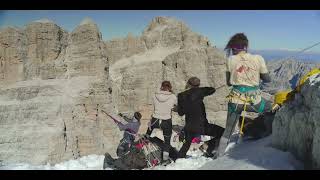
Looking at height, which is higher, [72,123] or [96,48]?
[96,48]

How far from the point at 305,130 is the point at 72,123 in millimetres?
66021

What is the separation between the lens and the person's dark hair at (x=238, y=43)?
8555 mm

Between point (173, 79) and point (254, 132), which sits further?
point (173, 79)

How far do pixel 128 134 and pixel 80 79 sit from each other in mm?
71995

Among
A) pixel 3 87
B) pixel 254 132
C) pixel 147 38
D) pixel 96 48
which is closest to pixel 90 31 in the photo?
pixel 96 48

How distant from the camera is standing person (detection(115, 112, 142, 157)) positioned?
960 centimetres

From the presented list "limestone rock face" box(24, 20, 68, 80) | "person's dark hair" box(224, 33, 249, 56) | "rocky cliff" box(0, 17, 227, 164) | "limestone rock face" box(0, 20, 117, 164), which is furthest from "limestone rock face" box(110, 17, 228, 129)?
"person's dark hair" box(224, 33, 249, 56)

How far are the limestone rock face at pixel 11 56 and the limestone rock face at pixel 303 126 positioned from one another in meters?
72.5

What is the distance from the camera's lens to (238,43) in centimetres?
855

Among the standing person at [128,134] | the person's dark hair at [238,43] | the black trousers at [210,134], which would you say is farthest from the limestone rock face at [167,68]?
the person's dark hair at [238,43]

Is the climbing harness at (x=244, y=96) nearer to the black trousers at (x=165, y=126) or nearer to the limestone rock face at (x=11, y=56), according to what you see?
the black trousers at (x=165, y=126)

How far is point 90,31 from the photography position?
→ 82812mm

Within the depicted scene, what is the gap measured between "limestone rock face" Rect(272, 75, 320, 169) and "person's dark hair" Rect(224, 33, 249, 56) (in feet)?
3.91

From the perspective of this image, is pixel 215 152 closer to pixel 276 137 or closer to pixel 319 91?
pixel 276 137
